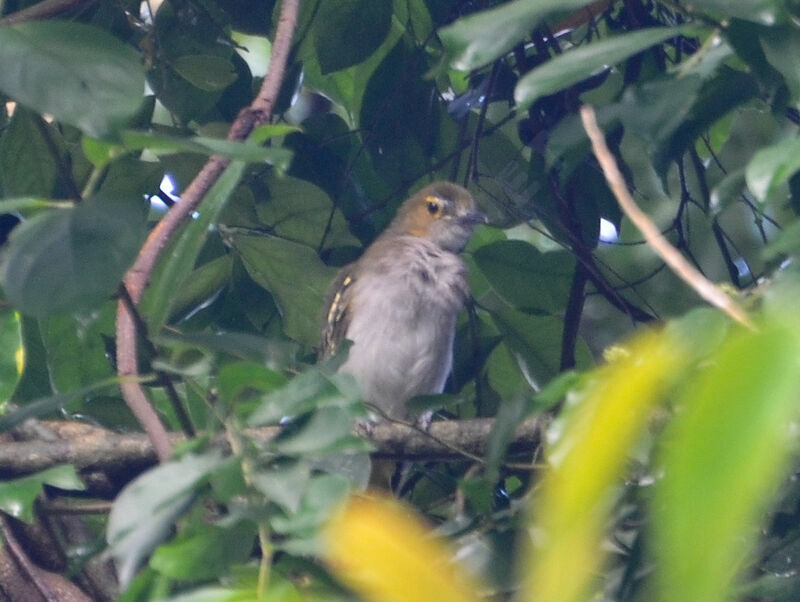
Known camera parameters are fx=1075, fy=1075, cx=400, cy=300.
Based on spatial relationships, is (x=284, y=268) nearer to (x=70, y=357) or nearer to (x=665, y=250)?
(x=70, y=357)

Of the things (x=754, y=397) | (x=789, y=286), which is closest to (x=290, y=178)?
(x=789, y=286)

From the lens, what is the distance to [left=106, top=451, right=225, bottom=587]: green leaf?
49.4 inches

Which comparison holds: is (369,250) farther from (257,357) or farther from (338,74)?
(257,357)

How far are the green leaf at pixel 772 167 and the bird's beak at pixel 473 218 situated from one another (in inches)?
124

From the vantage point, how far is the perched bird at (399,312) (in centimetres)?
456

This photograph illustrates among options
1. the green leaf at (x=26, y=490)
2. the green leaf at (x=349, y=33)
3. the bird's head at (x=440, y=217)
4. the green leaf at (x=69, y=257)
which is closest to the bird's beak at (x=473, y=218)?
the bird's head at (x=440, y=217)

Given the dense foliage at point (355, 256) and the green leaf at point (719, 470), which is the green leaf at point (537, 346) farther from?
the green leaf at point (719, 470)

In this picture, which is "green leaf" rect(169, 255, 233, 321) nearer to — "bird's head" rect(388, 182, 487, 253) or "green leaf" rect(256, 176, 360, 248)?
"green leaf" rect(256, 176, 360, 248)

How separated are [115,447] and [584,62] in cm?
175

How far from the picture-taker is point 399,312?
4.68m

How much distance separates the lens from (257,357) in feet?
5.36

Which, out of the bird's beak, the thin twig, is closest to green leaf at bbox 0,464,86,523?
the thin twig

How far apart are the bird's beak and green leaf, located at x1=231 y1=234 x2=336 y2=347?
141 cm

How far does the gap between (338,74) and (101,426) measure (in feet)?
5.23
